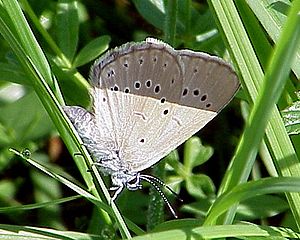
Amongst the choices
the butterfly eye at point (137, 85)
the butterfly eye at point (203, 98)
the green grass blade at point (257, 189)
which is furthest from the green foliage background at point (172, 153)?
the butterfly eye at point (137, 85)

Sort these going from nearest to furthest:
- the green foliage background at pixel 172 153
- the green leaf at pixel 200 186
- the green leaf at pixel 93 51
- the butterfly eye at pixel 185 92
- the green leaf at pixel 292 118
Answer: the green foliage background at pixel 172 153
the green leaf at pixel 292 118
the butterfly eye at pixel 185 92
the green leaf at pixel 93 51
the green leaf at pixel 200 186

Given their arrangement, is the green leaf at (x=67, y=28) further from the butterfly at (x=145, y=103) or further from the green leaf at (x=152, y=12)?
the butterfly at (x=145, y=103)

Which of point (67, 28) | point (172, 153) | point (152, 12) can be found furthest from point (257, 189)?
point (152, 12)

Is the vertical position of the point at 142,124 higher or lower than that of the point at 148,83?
lower

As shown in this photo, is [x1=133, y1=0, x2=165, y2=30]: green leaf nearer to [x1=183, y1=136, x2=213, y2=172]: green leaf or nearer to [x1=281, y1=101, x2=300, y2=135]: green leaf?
[x1=183, y1=136, x2=213, y2=172]: green leaf

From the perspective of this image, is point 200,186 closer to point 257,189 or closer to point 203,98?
point 203,98

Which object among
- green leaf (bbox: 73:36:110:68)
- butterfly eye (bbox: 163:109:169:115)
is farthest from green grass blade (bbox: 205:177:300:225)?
green leaf (bbox: 73:36:110:68)
